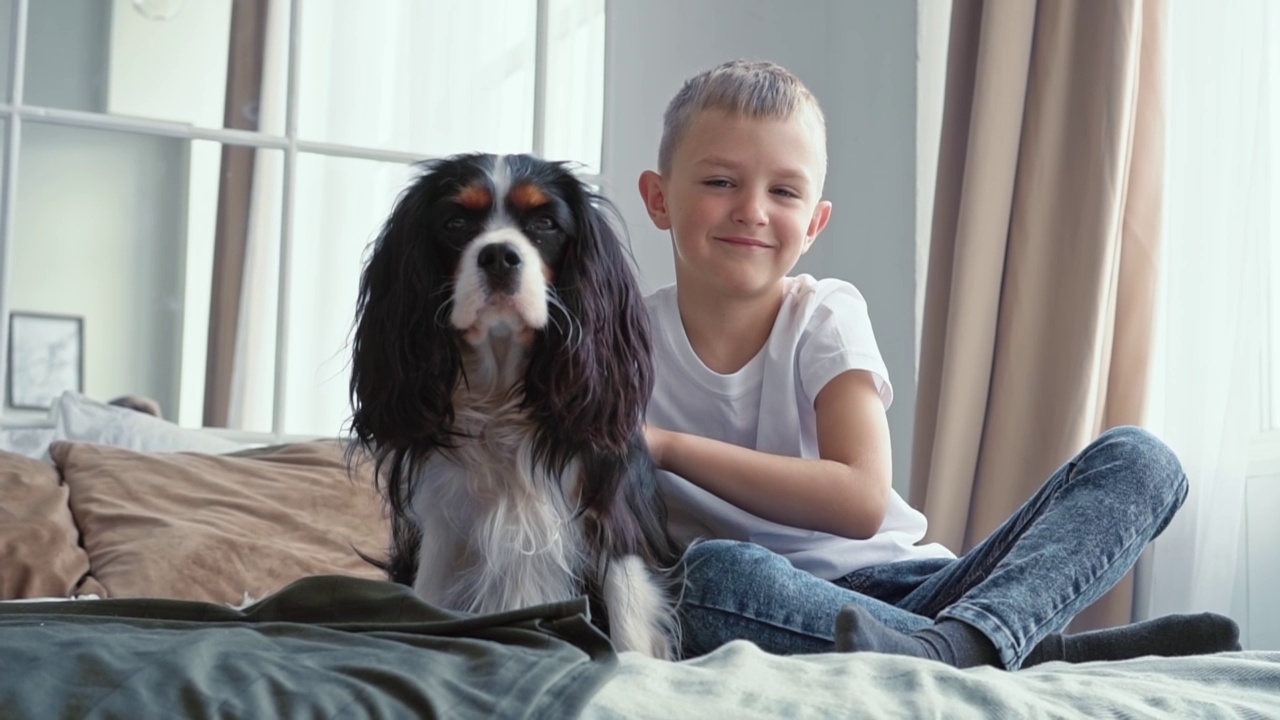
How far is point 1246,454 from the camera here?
2330mm

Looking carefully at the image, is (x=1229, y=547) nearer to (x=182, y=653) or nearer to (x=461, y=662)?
(x=461, y=662)

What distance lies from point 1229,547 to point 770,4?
1.90 m

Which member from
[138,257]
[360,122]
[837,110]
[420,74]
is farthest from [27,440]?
[837,110]

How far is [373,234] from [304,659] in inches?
83.0

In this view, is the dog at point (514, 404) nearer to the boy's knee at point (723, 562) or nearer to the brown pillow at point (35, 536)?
the boy's knee at point (723, 562)

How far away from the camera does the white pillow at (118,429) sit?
2316mm

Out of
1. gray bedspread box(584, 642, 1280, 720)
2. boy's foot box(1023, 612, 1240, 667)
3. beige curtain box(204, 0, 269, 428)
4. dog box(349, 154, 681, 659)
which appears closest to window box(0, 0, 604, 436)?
beige curtain box(204, 0, 269, 428)

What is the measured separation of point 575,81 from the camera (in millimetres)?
3236

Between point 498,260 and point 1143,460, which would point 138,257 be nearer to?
point 498,260

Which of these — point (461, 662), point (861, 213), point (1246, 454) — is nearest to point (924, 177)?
point (861, 213)

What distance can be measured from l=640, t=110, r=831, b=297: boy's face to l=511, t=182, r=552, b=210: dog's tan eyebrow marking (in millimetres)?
377

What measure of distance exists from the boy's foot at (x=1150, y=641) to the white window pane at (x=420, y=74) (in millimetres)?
1999

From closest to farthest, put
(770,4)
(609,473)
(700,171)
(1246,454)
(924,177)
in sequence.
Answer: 1. (609,473)
2. (700,171)
3. (1246,454)
4. (924,177)
5. (770,4)

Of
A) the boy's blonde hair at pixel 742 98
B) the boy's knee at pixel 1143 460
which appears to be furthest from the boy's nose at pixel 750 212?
the boy's knee at pixel 1143 460
